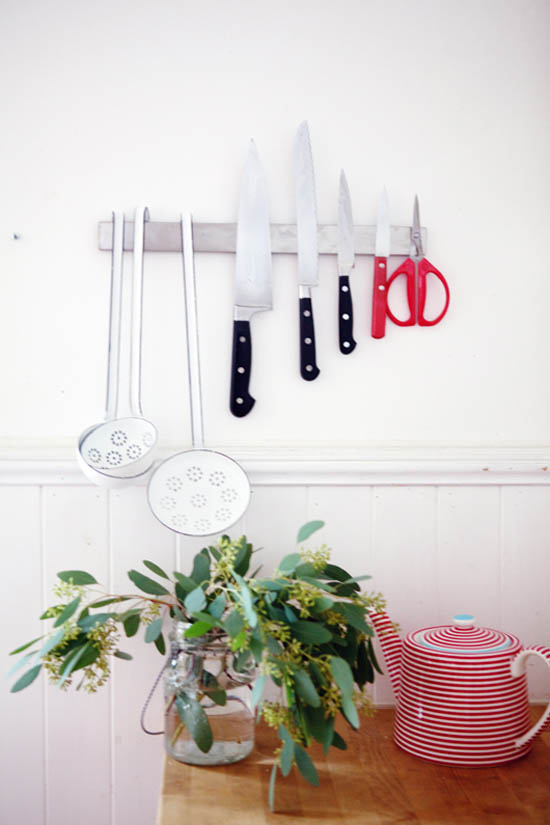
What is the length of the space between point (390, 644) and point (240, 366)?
42 cm

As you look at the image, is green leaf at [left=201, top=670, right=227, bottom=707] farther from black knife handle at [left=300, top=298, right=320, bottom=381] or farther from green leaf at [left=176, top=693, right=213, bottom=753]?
black knife handle at [left=300, top=298, right=320, bottom=381]

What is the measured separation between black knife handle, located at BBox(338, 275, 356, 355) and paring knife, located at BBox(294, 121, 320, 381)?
0.04 m

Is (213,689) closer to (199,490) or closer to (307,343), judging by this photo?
(199,490)

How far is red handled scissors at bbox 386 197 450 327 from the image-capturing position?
1172 millimetres

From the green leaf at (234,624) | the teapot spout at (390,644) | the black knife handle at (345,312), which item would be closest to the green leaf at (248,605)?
the green leaf at (234,624)

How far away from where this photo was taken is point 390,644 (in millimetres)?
1031

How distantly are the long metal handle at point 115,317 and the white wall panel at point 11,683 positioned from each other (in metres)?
0.16

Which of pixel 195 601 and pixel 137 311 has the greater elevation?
pixel 137 311

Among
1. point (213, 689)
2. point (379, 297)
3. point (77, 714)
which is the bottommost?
point (77, 714)

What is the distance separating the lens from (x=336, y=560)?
1178 mm

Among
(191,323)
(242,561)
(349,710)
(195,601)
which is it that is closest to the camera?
(349,710)

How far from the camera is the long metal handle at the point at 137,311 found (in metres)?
1.13

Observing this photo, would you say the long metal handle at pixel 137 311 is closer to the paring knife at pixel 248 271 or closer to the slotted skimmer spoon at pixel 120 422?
the slotted skimmer spoon at pixel 120 422

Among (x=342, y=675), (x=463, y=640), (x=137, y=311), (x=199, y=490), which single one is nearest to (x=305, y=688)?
(x=342, y=675)
